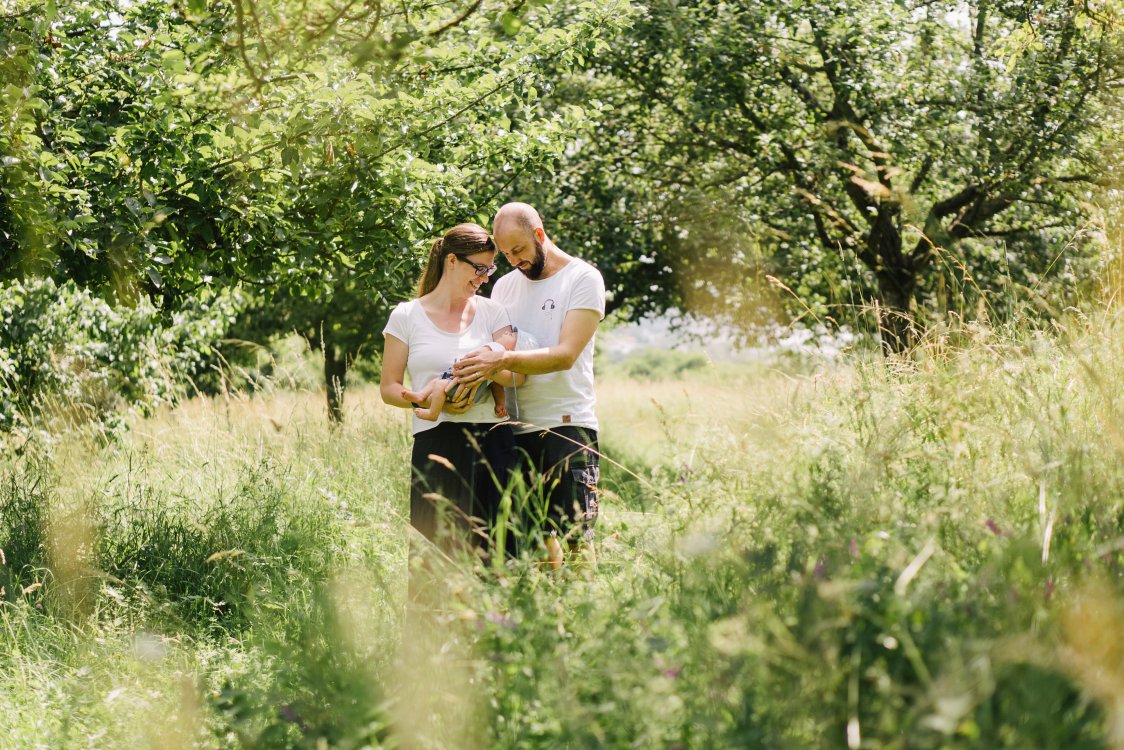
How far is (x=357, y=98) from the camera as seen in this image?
456cm

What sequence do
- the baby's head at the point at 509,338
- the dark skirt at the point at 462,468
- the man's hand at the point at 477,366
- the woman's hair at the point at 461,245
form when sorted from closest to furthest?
the man's hand at the point at 477,366, the dark skirt at the point at 462,468, the baby's head at the point at 509,338, the woman's hair at the point at 461,245

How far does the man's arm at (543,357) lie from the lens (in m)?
3.79

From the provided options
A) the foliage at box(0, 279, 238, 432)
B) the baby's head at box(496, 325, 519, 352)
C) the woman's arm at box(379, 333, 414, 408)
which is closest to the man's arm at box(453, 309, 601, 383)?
the baby's head at box(496, 325, 519, 352)

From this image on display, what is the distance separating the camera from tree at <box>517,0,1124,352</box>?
939 cm

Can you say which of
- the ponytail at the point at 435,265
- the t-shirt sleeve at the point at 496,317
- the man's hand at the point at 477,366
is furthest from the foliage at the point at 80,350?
the man's hand at the point at 477,366

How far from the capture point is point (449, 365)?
4.03 m

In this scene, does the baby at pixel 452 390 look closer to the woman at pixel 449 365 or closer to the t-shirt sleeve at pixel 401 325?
the woman at pixel 449 365

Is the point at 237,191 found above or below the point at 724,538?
above

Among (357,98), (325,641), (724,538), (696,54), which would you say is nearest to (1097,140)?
(696,54)

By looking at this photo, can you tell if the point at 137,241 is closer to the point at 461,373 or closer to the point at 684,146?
the point at 461,373

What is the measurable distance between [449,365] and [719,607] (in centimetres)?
188

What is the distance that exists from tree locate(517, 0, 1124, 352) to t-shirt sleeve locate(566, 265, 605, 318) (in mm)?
5372

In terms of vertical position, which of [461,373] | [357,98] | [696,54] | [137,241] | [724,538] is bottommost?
[724,538]

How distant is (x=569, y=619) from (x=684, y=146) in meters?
9.54
